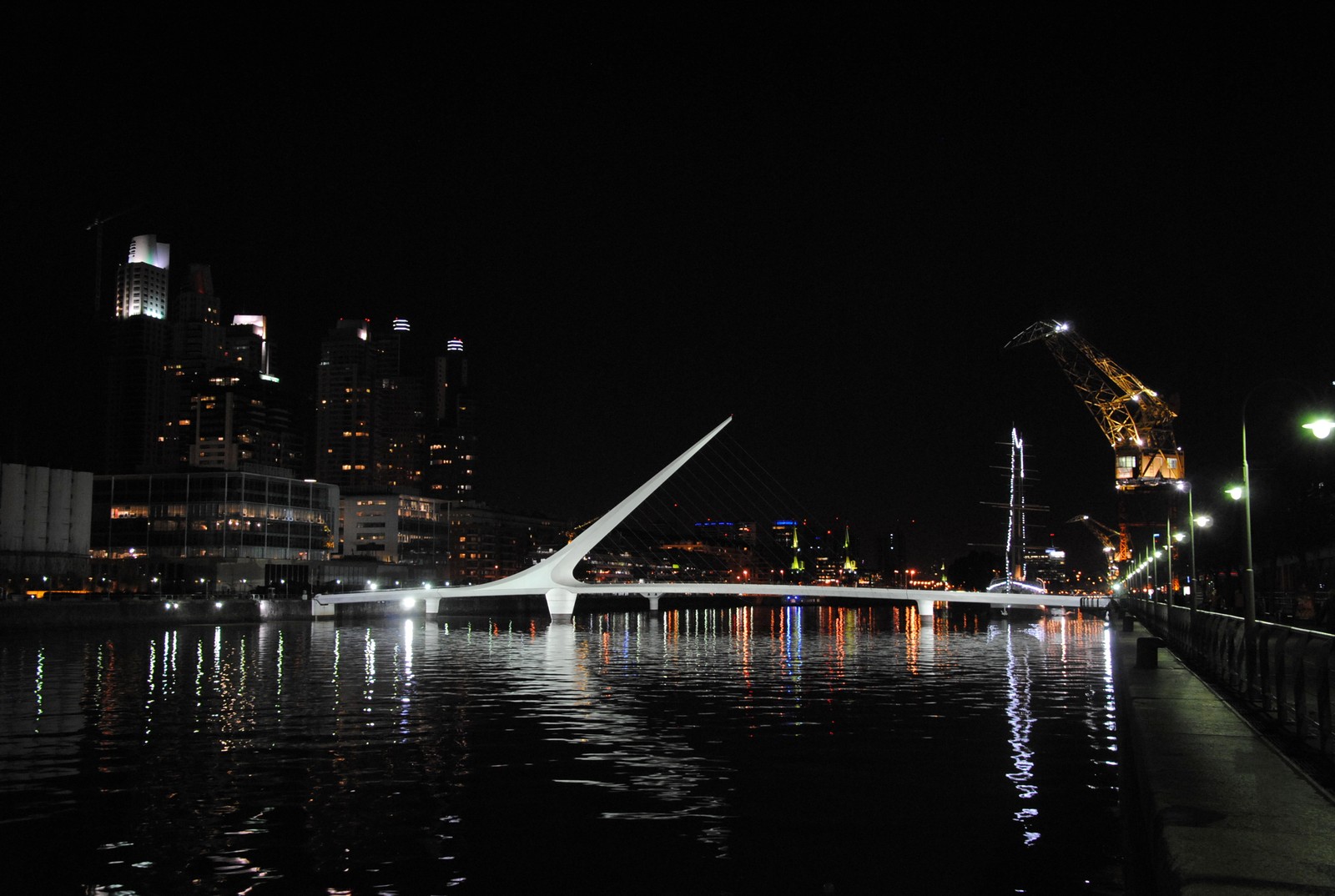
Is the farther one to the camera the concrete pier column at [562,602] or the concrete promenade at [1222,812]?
the concrete pier column at [562,602]

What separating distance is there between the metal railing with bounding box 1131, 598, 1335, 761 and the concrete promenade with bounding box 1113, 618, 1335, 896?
413 mm

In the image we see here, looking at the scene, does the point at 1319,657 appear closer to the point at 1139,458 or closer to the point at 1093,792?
Result: the point at 1093,792

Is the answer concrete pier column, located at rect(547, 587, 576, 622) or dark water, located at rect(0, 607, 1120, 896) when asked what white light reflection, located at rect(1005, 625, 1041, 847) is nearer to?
dark water, located at rect(0, 607, 1120, 896)

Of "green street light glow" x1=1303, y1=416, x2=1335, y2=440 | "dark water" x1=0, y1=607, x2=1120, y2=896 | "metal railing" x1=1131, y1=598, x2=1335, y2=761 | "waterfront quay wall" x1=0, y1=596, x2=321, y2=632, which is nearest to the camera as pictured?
"dark water" x1=0, y1=607, x2=1120, y2=896

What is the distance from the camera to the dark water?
34.1ft

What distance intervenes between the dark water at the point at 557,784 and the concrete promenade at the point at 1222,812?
32.5 inches

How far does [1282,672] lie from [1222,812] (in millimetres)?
5353

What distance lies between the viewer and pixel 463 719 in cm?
2208

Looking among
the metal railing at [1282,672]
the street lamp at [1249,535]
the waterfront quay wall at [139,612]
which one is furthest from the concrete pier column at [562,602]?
the metal railing at [1282,672]

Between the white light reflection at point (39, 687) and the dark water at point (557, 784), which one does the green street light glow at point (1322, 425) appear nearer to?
the dark water at point (557, 784)

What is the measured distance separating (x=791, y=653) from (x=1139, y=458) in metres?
37.4

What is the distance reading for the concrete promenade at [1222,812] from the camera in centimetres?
738

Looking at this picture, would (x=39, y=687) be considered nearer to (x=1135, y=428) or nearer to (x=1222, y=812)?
(x=1222, y=812)

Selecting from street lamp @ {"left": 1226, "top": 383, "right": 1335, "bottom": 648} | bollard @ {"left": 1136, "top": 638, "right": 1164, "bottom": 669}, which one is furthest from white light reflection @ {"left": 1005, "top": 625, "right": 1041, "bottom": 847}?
street lamp @ {"left": 1226, "top": 383, "right": 1335, "bottom": 648}
